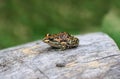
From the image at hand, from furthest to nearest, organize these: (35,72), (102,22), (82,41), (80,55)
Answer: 1. (102,22)
2. (82,41)
3. (80,55)
4. (35,72)

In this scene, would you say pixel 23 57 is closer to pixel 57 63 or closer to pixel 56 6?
pixel 57 63

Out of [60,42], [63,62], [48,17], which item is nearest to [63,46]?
[60,42]

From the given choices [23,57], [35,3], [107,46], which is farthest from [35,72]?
[35,3]

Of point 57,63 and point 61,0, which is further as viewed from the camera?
point 61,0

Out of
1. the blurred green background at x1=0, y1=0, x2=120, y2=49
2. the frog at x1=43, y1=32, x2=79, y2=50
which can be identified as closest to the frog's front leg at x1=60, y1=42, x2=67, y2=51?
the frog at x1=43, y1=32, x2=79, y2=50

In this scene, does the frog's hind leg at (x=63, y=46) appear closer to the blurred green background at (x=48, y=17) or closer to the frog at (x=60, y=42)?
the frog at (x=60, y=42)

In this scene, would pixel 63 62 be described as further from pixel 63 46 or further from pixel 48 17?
pixel 48 17
